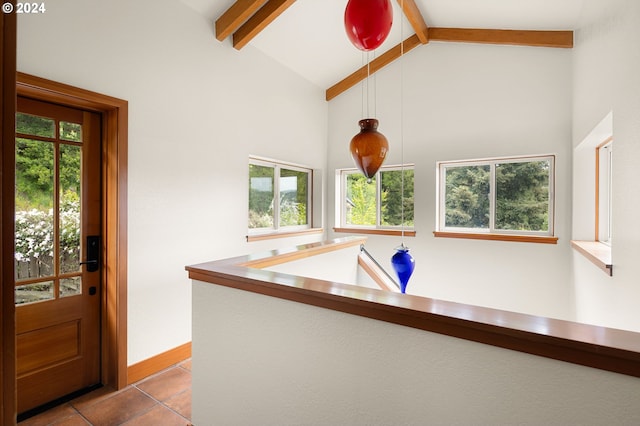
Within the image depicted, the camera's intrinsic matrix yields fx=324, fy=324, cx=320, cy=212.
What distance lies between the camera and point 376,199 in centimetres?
452

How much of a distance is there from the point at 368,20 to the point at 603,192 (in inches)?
104

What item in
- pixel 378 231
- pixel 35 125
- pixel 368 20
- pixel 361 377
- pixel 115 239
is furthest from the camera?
pixel 378 231

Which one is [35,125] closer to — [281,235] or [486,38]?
[281,235]

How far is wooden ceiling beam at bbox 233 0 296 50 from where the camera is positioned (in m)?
2.78

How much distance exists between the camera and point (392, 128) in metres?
4.22

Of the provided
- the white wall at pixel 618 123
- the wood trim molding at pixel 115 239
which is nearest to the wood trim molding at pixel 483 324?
the white wall at pixel 618 123

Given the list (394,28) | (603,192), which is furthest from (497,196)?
(394,28)

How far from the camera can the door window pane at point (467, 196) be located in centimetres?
378

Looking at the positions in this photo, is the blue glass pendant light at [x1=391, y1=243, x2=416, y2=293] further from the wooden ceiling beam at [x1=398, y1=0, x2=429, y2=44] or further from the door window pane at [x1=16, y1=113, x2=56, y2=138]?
the door window pane at [x1=16, y1=113, x2=56, y2=138]

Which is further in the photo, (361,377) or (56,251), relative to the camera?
(56,251)

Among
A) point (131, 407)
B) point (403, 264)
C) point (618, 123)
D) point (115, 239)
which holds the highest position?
point (618, 123)

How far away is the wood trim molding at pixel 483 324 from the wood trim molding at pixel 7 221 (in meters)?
0.88

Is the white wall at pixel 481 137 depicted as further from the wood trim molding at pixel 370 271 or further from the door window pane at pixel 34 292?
the door window pane at pixel 34 292

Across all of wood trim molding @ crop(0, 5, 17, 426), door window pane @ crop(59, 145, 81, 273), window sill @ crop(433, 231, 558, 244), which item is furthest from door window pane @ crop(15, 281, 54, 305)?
window sill @ crop(433, 231, 558, 244)
